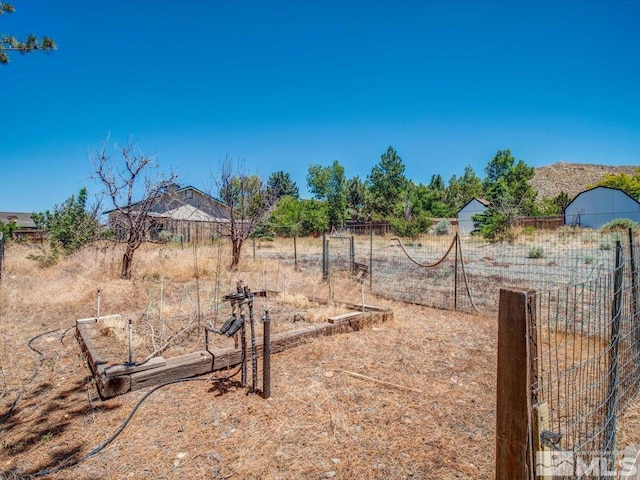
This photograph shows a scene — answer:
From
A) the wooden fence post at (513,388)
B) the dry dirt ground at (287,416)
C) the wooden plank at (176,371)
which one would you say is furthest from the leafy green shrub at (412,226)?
the wooden fence post at (513,388)

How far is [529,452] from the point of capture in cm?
123

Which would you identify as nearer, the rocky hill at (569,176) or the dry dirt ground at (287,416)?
the dry dirt ground at (287,416)

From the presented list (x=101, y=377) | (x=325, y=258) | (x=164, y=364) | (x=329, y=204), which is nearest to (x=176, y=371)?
(x=164, y=364)

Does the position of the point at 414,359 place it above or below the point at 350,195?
below

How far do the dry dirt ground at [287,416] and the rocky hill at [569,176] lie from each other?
76077mm

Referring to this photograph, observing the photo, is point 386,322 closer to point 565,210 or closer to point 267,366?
point 267,366

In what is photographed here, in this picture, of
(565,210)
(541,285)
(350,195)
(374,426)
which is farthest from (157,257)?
(565,210)

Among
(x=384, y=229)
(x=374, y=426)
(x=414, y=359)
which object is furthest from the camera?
(x=384, y=229)

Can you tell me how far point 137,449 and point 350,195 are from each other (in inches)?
1497

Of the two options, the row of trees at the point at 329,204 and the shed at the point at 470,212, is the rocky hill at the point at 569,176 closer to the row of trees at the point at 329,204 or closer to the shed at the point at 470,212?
the row of trees at the point at 329,204

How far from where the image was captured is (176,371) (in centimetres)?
346

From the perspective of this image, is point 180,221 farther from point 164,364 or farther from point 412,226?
point 412,226

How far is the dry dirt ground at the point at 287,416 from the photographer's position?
227 cm

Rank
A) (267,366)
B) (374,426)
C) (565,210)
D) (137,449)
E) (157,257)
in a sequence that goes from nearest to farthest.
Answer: (137,449) → (374,426) → (267,366) → (157,257) → (565,210)
